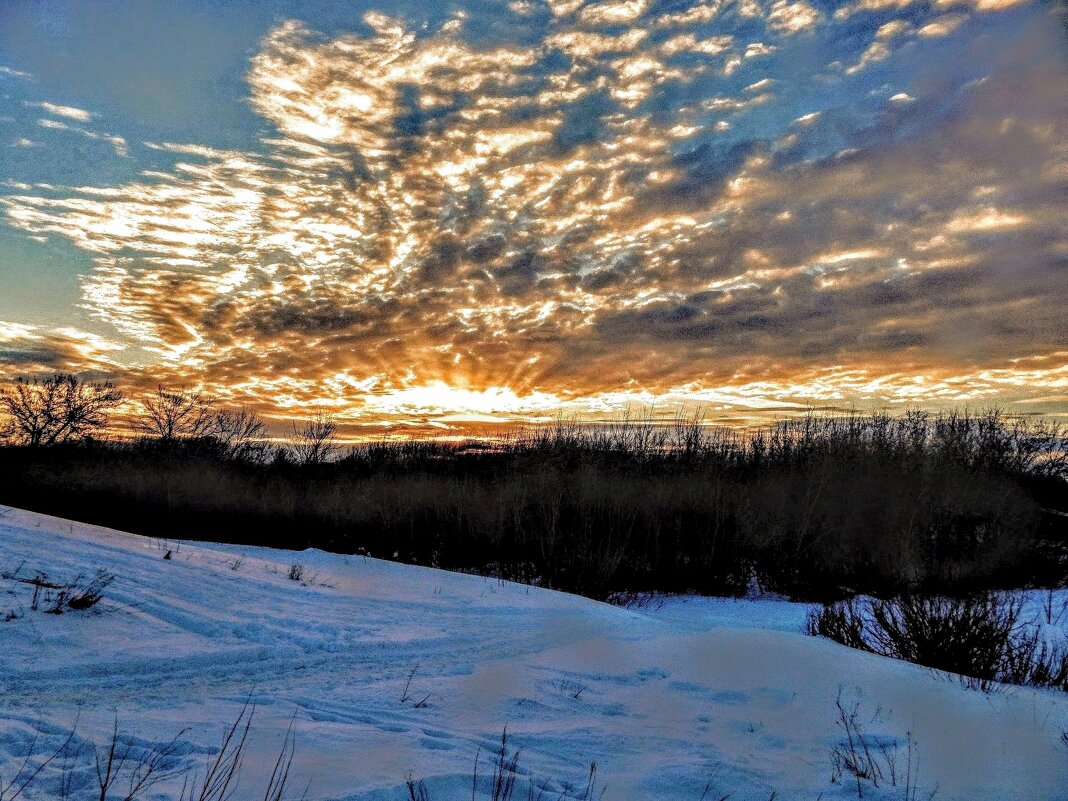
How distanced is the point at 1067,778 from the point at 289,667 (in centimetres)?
472

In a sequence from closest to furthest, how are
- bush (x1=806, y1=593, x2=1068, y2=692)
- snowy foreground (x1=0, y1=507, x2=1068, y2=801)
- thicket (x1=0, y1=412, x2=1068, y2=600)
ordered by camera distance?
snowy foreground (x1=0, y1=507, x2=1068, y2=801), bush (x1=806, y1=593, x2=1068, y2=692), thicket (x1=0, y1=412, x2=1068, y2=600)

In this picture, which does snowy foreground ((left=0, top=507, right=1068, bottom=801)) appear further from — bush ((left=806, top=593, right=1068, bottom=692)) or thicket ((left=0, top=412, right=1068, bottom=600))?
thicket ((left=0, top=412, right=1068, bottom=600))

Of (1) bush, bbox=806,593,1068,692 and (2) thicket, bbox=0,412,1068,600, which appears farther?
(2) thicket, bbox=0,412,1068,600

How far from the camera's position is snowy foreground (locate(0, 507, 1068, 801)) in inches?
128

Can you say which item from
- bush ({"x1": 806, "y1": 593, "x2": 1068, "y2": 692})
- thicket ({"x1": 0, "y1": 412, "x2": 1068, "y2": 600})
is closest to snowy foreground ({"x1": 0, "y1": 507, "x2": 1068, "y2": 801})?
bush ({"x1": 806, "y1": 593, "x2": 1068, "y2": 692})

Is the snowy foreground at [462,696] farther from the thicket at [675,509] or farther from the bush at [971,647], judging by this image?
the thicket at [675,509]

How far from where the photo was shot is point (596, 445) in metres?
20.4

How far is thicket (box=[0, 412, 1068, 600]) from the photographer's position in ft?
42.4

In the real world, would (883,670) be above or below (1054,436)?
below

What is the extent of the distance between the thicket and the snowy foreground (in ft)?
12.5

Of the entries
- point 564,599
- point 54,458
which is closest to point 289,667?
point 564,599

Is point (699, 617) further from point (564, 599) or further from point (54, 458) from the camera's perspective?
point (54, 458)

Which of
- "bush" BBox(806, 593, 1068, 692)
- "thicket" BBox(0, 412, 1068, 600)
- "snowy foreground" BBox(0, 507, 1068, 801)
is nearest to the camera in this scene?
"snowy foreground" BBox(0, 507, 1068, 801)

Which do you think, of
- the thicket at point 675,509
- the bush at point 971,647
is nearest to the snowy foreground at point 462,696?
the bush at point 971,647
